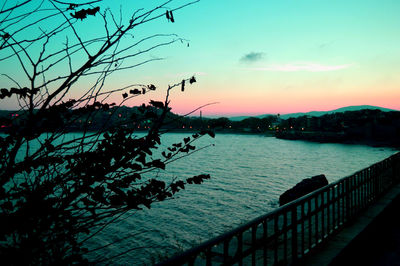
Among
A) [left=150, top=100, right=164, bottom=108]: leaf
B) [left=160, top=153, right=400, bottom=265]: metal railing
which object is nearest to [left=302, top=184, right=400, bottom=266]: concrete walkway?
[left=160, top=153, right=400, bottom=265]: metal railing

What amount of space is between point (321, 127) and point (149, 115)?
183043 millimetres

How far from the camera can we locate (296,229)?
4.15m

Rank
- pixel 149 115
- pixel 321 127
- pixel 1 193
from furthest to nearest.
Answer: pixel 321 127
pixel 149 115
pixel 1 193

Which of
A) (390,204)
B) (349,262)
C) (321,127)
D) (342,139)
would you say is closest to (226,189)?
(390,204)

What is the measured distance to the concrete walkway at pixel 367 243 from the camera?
4.64 meters

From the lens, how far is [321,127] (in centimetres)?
17162

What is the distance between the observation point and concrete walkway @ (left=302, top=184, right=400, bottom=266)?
4637 millimetres

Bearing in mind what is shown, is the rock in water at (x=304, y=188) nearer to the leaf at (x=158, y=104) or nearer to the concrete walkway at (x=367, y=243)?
the concrete walkway at (x=367, y=243)

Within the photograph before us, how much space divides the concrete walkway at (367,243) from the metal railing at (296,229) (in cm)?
16

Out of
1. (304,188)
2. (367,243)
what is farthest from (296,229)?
(304,188)

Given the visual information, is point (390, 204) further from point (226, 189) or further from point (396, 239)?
point (226, 189)

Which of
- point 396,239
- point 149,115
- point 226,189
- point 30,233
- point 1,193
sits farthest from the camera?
point 226,189

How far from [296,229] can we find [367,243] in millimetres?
2621

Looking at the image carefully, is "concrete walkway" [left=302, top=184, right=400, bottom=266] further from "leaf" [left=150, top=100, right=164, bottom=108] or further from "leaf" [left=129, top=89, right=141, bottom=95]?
"leaf" [left=129, top=89, right=141, bottom=95]
